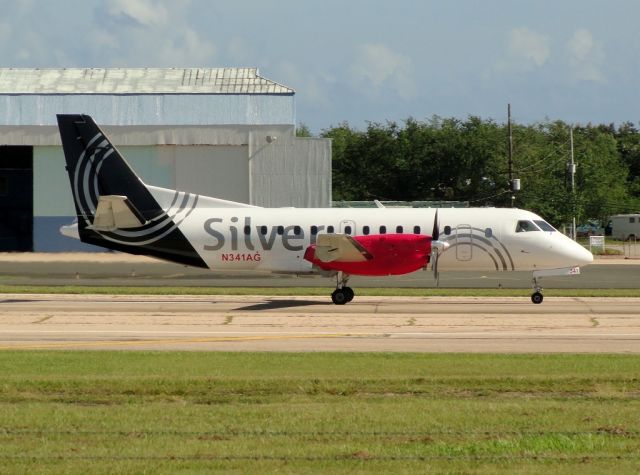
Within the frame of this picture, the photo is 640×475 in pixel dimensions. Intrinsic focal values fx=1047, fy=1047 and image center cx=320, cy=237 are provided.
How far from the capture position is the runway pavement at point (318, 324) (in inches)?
933

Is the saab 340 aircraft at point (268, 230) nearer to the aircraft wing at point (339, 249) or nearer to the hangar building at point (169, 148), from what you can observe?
the aircraft wing at point (339, 249)

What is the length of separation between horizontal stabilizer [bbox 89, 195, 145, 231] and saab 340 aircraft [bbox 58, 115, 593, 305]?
33 millimetres

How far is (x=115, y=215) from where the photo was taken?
34.2 meters

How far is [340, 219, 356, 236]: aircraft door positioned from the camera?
35.0 meters

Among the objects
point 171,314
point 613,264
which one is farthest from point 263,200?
point 171,314

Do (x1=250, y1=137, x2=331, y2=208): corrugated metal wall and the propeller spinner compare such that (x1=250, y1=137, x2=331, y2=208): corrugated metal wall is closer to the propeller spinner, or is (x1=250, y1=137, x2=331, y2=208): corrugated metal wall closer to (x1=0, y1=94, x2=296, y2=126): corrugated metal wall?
(x1=0, y1=94, x2=296, y2=126): corrugated metal wall

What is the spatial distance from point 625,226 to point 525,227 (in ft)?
243

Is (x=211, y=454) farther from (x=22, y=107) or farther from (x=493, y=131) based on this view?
(x=493, y=131)

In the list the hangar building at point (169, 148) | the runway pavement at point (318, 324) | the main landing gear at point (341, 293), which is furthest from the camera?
the hangar building at point (169, 148)

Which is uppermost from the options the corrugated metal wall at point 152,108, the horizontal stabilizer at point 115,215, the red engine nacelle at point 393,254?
the corrugated metal wall at point 152,108

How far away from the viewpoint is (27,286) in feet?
139

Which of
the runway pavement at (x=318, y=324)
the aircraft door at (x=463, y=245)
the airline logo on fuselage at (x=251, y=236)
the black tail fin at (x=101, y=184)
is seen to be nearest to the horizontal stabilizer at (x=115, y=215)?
the black tail fin at (x=101, y=184)

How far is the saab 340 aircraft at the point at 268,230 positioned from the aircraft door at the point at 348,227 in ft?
0.11

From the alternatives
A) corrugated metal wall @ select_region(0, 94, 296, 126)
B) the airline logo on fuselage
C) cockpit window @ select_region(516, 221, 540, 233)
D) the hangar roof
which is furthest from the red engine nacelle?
the hangar roof
